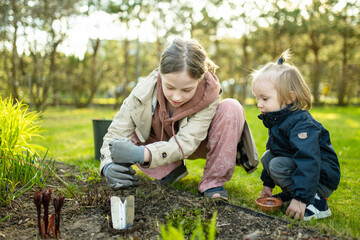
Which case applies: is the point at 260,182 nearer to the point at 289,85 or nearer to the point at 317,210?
the point at 317,210

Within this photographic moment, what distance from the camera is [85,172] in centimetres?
283

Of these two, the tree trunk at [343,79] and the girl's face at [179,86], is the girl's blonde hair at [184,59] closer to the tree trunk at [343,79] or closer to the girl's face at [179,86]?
the girl's face at [179,86]

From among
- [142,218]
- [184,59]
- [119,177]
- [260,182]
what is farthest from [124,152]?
[260,182]

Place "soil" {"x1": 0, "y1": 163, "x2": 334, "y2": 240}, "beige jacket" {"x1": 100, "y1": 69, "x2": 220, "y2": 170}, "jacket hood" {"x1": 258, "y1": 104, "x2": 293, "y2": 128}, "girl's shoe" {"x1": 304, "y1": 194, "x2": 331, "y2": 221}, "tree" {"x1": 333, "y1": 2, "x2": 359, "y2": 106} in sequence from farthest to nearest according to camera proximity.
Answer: "tree" {"x1": 333, "y1": 2, "x2": 359, "y2": 106}, "beige jacket" {"x1": 100, "y1": 69, "x2": 220, "y2": 170}, "jacket hood" {"x1": 258, "y1": 104, "x2": 293, "y2": 128}, "girl's shoe" {"x1": 304, "y1": 194, "x2": 331, "y2": 221}, "soil" {"x1": 0, "y1": 163, "x2": 334, "y2": 240}

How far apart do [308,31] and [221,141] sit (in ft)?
52.1

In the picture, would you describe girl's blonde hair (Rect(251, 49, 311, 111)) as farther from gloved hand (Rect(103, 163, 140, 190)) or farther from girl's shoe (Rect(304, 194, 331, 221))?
gloved hand (Rect(103, 163, 140, 190))

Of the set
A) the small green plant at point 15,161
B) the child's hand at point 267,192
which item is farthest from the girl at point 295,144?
the small green plant at point 15,161

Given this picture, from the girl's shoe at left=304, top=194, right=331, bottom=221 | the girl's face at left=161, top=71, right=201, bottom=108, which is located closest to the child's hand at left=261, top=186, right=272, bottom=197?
the girl's shoe at left=304, top=194, right=331, bottom=221

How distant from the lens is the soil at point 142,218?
1.64 metres

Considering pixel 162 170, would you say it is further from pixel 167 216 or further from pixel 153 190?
pixel 167 216

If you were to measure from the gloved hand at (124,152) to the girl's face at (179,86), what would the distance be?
1.48 feet

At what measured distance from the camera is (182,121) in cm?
233

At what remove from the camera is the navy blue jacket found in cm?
181

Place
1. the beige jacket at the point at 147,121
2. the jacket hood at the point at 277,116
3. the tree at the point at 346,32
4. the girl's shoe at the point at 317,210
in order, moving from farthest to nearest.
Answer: the tree at the point at 346,32 < the beige jacket at the point at 147,121 < the jacket hood at the point at 277,116 < the girl's shoe at the point at 317,210
